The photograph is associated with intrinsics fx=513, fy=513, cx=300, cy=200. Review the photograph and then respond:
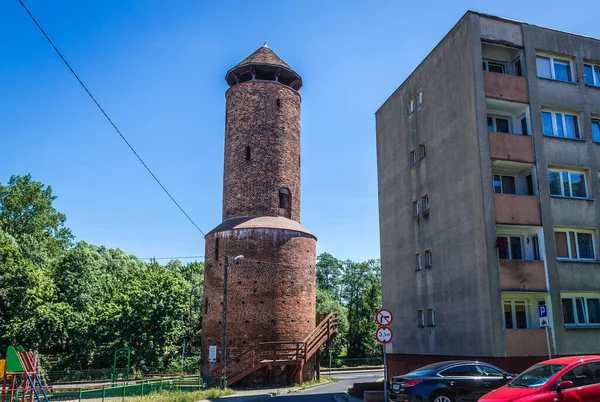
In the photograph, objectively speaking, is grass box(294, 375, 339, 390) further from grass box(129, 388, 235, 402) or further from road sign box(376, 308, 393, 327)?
road sign box(376, 308, 393, 327)

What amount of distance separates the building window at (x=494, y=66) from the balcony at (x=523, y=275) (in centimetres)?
769

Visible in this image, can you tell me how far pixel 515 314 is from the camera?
1784 cm

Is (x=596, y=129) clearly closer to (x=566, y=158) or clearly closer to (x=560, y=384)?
(x=566, y=158)

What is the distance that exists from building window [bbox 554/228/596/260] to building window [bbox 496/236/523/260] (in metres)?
1.22

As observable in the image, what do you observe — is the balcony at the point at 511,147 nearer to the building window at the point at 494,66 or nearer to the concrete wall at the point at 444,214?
the concrete wall at the point at 444,214

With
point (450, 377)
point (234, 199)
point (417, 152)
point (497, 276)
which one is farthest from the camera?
point (234, 199)

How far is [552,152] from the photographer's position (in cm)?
1895

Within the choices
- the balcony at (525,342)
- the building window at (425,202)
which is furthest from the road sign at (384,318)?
the building window at (425,202)

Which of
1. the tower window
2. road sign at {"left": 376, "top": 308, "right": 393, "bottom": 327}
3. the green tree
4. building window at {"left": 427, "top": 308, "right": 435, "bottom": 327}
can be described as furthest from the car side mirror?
the green tree

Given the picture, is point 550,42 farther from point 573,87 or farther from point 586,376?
point 586,376

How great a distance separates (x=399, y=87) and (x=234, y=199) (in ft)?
41.4

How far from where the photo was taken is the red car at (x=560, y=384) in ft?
29.4

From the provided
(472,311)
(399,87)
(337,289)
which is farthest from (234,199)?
(337,289)

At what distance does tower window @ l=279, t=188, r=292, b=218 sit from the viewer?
32.7m
